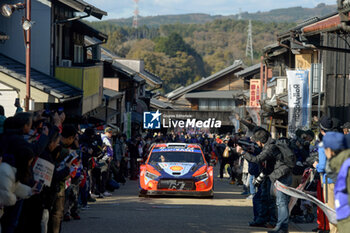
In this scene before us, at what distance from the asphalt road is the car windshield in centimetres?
126

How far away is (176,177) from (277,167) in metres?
6.47

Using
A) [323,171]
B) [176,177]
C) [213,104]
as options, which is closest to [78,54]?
[176,177]

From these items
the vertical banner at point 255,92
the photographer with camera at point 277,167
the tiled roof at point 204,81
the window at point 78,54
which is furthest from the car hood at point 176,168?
the tiled roof at point 204,81

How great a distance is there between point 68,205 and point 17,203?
4.74 meters

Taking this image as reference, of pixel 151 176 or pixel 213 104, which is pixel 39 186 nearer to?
pixel 151 176

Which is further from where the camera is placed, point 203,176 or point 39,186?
point 203,176

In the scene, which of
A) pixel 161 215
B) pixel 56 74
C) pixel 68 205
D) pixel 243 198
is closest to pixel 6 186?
pixel 68 205

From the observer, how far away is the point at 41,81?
2197 centimetres

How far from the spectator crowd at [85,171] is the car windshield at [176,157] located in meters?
1.48

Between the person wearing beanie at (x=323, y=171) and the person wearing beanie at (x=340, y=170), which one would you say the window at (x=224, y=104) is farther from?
the person wearing beanie at (x=340, y=170)

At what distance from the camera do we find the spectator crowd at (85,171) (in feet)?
23.2

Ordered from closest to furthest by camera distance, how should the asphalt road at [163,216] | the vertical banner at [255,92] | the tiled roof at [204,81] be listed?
the asphalt road at [163,216], the vertical banner at [255,92], the tiled roof at [204,81]

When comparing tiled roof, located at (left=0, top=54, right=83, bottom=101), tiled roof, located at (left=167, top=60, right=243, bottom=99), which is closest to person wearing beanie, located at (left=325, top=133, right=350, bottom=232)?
tiled roof, located at (left=0, top=54, right=83, bottom=101)

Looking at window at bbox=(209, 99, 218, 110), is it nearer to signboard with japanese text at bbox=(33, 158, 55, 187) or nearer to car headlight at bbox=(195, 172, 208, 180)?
car headlight at bbox=(195, 172, 208, 180)
